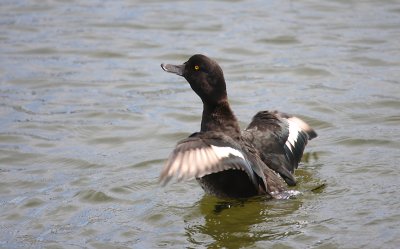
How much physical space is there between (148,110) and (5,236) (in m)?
3.96

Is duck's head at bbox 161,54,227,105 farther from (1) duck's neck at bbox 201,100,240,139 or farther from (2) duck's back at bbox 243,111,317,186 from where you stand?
(2) duck's back at bbox 243,111,317,186

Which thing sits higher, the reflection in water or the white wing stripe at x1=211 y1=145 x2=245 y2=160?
the white wing stripe at x1=211 y1=145 x2=245 y2=160

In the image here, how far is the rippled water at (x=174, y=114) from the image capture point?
6.79m

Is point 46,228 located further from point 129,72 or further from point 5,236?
point 129,72

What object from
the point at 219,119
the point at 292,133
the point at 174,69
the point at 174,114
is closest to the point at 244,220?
the point at 219,119

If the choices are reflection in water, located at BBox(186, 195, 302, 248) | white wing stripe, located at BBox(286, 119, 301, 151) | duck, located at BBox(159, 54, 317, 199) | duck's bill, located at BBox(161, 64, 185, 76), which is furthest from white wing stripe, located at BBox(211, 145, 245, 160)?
duck's bill, located at BBox(161, 64, 185, 76)

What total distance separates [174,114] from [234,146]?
360 centimetres

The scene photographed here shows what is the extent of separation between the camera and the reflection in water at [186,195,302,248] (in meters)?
6.46

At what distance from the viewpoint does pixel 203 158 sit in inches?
248

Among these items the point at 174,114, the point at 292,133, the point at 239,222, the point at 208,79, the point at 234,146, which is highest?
the point at 208,79

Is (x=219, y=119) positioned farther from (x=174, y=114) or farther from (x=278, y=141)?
(x=174, y=114)

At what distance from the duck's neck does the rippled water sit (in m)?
0.68

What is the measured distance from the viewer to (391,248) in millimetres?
5977

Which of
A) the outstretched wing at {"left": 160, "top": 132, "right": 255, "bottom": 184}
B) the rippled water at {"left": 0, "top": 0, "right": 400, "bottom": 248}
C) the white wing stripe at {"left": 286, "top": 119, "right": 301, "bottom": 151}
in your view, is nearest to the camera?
the outstretched wing at {"left": 160, "top": 132, "right": 255, "bottom": 184}
